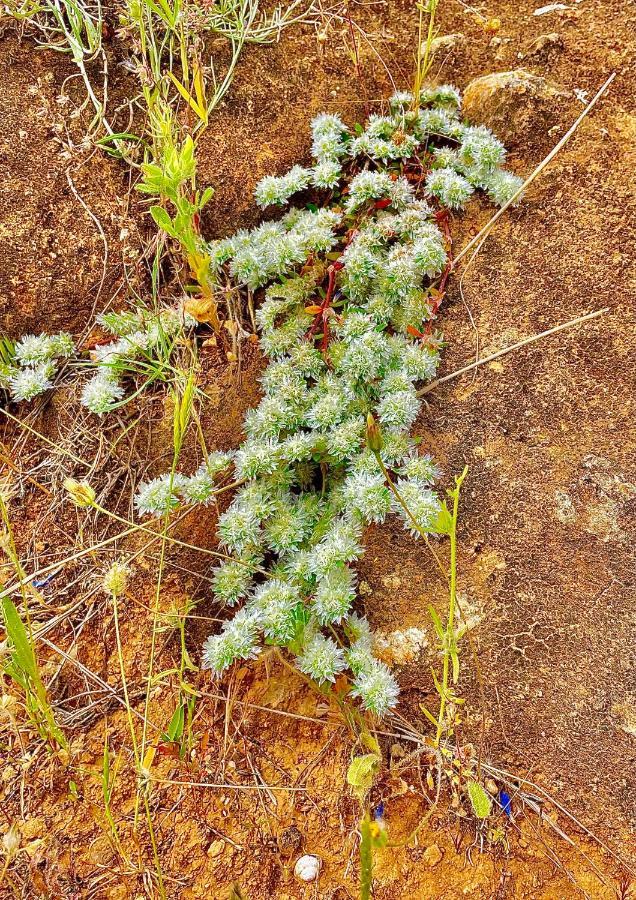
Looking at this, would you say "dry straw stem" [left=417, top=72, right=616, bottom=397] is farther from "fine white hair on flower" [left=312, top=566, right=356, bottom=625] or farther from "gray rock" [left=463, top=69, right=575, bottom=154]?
"fine white hair on flower" [left=312, top=566, right=356, bottom=625]

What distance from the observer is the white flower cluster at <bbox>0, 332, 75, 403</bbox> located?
240cm

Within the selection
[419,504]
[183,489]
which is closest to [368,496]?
[419,504]

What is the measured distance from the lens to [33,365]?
2.46 m

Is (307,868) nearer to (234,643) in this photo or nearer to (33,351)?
(234,643)

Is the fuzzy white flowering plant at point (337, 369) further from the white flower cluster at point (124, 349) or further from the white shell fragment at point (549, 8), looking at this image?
the white shell fragment at point (549, 8)

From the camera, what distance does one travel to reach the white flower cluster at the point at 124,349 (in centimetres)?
234

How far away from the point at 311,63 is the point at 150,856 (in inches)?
126

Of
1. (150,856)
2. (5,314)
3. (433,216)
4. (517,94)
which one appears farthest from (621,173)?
(150,856)

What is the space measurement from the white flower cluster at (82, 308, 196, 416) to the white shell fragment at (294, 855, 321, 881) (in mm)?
→ 1631

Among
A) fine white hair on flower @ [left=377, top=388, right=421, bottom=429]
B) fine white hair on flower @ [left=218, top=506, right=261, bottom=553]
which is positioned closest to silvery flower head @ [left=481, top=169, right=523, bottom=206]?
fine white hair on flower @ [left=377, top=388, right=421, bottom=429]

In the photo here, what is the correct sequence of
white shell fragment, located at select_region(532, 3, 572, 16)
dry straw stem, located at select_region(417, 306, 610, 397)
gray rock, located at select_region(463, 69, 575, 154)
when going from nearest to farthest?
dry straw stem, located at select_region(417, 306, 610, 397) < gray rock, located at select_region(463, 69, 575, 154) < white shell fragment, located at select_region(532, 3, 572, 16)

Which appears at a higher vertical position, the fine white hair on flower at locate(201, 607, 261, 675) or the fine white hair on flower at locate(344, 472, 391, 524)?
the fine white hair on flower at locate(344, 472, 391, 524)

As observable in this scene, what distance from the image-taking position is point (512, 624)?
82.0 inches

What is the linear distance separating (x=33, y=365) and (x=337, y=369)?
1.21 m
